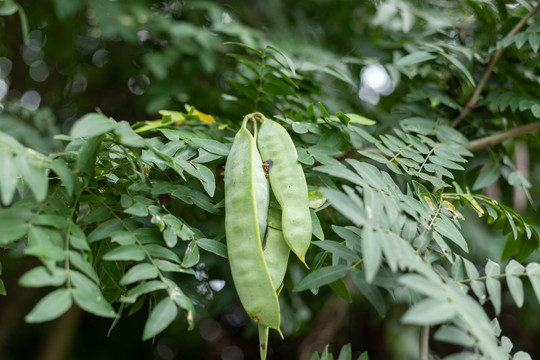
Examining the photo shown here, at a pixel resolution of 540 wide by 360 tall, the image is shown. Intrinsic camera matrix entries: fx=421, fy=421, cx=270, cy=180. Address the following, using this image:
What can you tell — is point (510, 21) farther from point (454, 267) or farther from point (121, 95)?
point (121, 95)

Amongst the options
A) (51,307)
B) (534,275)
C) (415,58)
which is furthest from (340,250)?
(415,58)

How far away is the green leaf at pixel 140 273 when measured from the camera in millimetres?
628

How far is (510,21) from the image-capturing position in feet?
4.37

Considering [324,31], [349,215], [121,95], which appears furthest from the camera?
[121,95]

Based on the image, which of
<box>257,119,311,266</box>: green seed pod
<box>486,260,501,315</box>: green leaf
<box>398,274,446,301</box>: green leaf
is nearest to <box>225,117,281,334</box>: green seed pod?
<box>257,119,311,266</box>: green seed pod

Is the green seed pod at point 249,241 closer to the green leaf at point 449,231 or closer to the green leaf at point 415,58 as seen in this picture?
the green leaf at point 449,231

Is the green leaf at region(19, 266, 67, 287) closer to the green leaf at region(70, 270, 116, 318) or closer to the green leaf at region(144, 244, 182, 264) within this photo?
the green leaf at region(70, 270, 116, 318)

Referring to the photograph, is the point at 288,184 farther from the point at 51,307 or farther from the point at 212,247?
the point at 51,307

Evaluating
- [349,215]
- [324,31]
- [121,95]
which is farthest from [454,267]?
[121,95]

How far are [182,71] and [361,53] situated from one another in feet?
2.71

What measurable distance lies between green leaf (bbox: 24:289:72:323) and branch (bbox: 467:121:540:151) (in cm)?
105

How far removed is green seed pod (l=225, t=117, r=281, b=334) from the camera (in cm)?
70

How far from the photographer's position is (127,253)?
2.19ft

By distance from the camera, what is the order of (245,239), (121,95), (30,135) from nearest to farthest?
(245,239), (30,135), (121,95)
